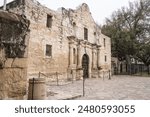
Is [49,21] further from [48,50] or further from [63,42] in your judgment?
[48,50]

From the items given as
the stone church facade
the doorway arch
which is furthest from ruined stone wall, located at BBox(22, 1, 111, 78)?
the doorway arch

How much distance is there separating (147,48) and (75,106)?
25.0 metres

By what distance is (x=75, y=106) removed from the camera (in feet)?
10.2

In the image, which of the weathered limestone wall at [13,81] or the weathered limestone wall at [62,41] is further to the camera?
the weathered limestone wall at [62,41]

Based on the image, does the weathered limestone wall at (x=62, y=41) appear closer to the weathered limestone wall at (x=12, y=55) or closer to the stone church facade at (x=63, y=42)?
the stone church facade at (x=63, y=42)

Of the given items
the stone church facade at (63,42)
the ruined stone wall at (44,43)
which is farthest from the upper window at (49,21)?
the ruined stone wall at (44,43)

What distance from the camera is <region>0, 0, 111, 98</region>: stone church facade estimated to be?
1158 centimetres

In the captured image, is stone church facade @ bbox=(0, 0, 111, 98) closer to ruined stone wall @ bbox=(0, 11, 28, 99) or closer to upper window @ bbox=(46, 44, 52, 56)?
upper window @ bbox=(46, 44, 52, 56)

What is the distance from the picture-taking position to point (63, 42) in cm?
1457

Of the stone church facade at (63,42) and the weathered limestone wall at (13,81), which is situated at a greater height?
the stone church facade at (63,42)

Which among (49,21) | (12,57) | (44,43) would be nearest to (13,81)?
(12,57)

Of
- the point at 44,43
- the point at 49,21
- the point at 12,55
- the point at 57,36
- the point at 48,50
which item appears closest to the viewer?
the point at 12,55

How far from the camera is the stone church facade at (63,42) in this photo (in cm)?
1158

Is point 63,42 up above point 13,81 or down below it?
above
